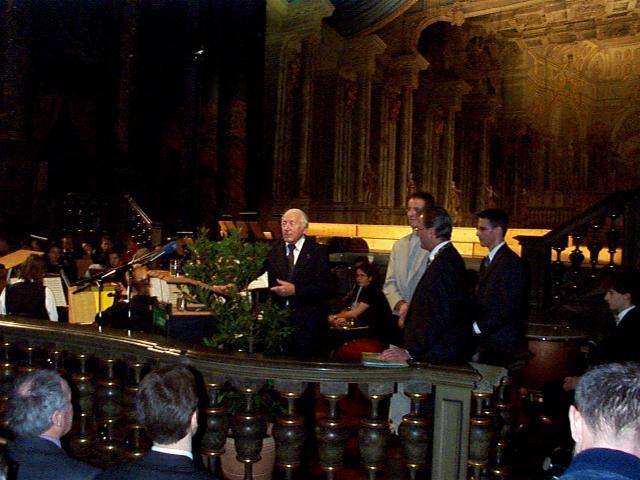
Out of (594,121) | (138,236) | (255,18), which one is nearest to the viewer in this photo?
(138,236)

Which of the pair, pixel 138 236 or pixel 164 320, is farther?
pixel 138 236

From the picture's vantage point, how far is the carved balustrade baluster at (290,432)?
2545mm

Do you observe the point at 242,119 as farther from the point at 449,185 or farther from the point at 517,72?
the point at 517,72

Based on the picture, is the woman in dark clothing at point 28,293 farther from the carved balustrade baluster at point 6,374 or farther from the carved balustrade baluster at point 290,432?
the carved balustrade baluster at point 290,432

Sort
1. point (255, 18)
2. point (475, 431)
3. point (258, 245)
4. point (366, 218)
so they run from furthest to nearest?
point (366, 218) → point (255, 18) → point (258, 245) → point (475, 431)

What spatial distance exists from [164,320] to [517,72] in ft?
58.1

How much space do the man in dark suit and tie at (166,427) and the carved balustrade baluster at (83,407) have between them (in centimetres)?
114

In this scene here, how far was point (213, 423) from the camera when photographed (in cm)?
262

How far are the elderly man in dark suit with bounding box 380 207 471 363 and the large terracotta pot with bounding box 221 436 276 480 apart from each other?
0.91 meters

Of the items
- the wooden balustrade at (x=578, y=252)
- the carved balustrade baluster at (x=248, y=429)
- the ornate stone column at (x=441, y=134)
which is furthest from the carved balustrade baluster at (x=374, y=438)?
the ornate stone column at (x=441, y=134)

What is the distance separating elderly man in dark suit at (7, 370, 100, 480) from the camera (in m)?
2.01

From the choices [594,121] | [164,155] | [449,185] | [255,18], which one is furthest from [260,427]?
[594,121]

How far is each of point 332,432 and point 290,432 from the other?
175mm

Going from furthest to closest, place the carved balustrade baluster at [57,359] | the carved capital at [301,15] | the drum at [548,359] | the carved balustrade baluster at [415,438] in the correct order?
the carved capital at [301,15] < the drum at [548,359] < the carved balustrade baluster at [57,359] < the carved balustrade baluster at [415,438]
